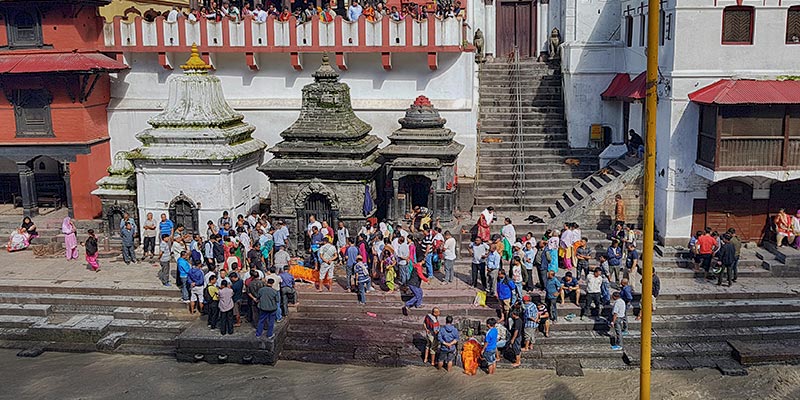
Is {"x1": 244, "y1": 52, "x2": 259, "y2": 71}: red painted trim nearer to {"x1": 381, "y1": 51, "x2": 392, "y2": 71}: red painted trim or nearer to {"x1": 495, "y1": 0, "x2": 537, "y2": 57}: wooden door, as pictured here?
{"x1": 381, "y1": 51, "x2": 392, "y2": 71}: red painted trim

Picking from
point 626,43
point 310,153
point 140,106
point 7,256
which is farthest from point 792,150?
point 7,256

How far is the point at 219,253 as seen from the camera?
1794cm

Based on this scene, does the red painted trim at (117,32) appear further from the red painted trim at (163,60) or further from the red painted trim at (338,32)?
the red painted trim at (338,32)

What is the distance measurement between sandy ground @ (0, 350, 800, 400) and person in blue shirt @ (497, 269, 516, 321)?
4.69 feet

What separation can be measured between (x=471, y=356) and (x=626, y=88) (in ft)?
36.6

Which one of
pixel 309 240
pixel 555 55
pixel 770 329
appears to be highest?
pixel 555 55

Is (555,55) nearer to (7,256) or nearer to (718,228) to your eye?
(718,228)

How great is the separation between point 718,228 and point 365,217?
8.80 m

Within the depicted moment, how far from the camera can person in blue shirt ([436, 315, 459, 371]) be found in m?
14.4

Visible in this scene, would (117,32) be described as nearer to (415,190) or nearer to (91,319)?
(91,319)

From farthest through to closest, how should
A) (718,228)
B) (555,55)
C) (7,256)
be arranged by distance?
(555,55) → (7,256) → (718,228)

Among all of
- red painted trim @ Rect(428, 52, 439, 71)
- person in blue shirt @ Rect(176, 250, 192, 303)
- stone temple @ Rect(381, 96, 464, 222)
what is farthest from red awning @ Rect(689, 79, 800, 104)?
person in blue shirt @ Rect(176, 250, 192, 303)

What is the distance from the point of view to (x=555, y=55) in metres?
26.9

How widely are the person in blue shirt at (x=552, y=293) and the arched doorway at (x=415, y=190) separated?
5.53m
